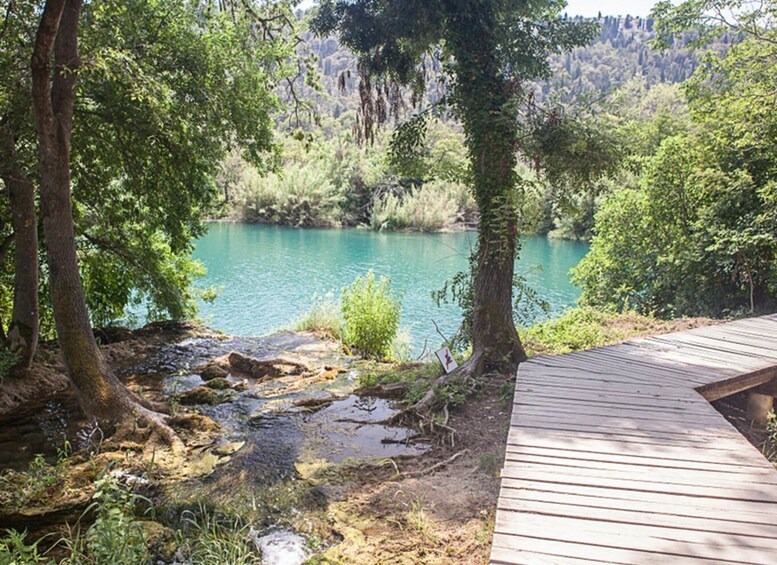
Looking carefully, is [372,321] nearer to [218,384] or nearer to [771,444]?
[218,384]

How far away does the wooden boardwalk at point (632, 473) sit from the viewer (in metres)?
2.63

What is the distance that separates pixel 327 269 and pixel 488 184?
18.9 metres

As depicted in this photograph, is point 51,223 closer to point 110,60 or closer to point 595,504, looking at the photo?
point 110,60

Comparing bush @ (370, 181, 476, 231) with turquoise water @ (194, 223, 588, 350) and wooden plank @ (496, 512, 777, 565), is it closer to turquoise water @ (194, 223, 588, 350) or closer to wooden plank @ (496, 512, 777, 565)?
turquoise water @ (194, 223, 588, 350)

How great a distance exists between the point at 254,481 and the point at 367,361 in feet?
15.6

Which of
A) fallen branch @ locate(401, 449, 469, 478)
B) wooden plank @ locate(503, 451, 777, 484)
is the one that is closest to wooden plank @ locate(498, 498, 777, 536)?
wooden plank @ locate(503, 451, 777, 484)

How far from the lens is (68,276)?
5633 mm

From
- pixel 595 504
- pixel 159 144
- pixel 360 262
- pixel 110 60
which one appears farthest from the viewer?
pixel 360 262

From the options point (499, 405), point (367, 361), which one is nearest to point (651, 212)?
point (367, 361)

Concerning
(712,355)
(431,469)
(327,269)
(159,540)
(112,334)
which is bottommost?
(327,269)

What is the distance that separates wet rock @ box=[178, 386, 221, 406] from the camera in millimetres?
7301

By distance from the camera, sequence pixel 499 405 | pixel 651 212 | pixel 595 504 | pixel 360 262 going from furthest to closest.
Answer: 1. pixel 360 262
2. pixel 651 212
3. pixel 499 405
4. pixel 595 504

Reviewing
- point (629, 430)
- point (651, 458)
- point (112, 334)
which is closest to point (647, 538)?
point (651, 458)

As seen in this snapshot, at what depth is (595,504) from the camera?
299 cm
